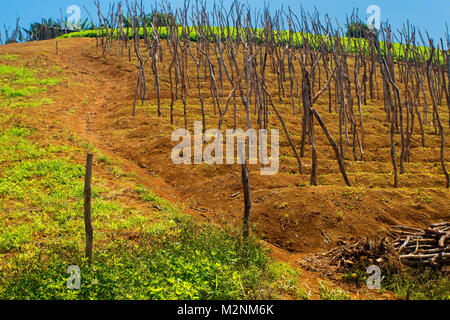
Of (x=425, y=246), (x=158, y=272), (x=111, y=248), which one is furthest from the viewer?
(x=425, y=246)

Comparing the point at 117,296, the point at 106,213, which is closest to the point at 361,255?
the point at 117,296

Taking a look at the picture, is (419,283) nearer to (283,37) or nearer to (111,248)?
(111,248)

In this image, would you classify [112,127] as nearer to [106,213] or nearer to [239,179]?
[239,179]

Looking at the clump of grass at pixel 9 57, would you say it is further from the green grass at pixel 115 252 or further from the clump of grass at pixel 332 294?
the clump of grass at pixel 332 294

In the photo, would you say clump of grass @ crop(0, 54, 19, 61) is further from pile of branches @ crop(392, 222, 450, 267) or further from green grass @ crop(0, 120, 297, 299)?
pile of branches @ crop(392, 222, 450, 267)

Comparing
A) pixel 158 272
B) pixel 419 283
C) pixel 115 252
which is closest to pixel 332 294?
pixel 419 283
